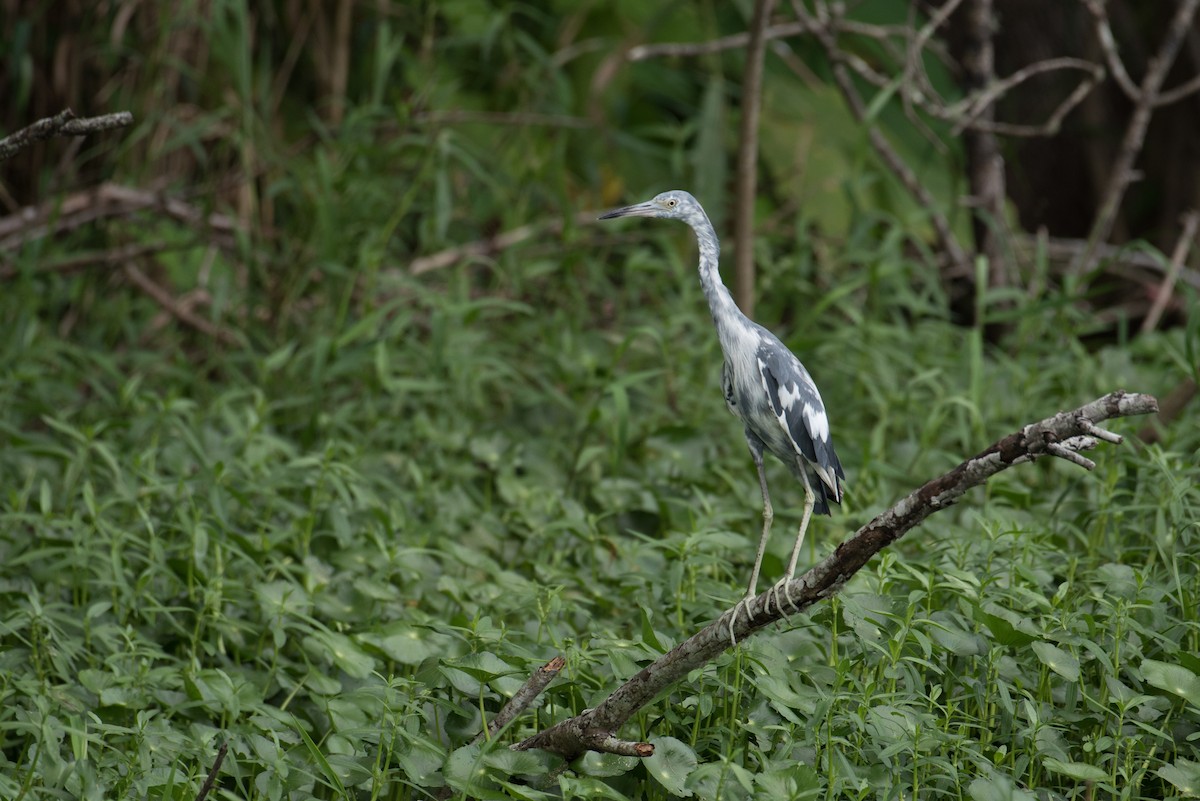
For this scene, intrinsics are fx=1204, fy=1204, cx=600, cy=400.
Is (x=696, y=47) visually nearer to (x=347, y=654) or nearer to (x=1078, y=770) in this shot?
(x=347, y=654)

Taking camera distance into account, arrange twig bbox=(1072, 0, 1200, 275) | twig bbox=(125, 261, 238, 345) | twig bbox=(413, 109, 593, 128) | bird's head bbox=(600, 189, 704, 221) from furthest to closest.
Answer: twig bbox=(413, 109, 593, 128), twig bbox=(125, 261, 238, 345), twig bbox=(1072, 0, 1200, 275), bird's head bbox=(600, 189, 704, 221)

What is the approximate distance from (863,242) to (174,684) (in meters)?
4.09

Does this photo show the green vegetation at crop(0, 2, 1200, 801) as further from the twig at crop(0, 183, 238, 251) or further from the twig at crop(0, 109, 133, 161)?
the twig at crop(0, 109, 133, 161)

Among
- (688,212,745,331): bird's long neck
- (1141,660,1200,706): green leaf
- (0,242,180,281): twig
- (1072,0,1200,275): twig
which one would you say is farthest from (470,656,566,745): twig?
(1072,0,1200,275): twig

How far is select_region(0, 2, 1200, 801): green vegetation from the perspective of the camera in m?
2.78

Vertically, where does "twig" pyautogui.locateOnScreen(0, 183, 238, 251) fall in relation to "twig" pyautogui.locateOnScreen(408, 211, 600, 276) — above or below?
above

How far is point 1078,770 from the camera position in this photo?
8.41 feet

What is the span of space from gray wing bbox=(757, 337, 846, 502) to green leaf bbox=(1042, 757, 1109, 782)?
0.75 metres

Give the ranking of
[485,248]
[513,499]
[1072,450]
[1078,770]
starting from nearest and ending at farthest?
[1072,450] → [1078,770] → [513,499] → [485,248]

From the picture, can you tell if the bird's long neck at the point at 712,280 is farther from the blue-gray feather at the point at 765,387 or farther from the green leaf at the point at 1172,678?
the green leaf at the point at 1172,678

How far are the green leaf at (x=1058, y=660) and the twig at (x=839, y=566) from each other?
591mm

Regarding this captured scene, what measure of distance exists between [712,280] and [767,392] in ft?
1.01

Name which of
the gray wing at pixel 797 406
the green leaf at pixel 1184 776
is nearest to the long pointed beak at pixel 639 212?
the gray wing at pixel 797 406

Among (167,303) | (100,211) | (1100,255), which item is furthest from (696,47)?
(100,211)
